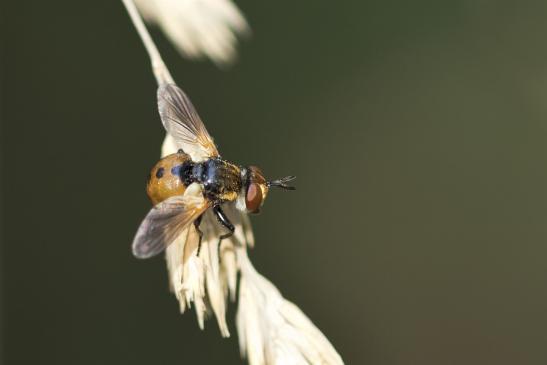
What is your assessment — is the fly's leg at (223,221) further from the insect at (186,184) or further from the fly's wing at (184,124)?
the fly's wing at (184,124)

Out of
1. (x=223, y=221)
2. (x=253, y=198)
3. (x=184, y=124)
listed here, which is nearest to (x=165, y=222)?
(x=223, y=221)

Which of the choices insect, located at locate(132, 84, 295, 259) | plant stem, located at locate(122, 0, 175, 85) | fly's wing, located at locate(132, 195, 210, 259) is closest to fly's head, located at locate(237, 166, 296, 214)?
insect, located at locate(132, 84, 295, 259)

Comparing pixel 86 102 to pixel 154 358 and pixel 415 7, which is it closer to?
pixel 154 358

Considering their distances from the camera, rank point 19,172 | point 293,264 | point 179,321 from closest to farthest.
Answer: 1. point 19,172
2. point 179,321
3. point 293,264

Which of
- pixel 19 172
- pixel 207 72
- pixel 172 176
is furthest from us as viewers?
pixel 207 72

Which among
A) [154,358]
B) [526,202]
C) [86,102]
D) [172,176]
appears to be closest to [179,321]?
[154,358]

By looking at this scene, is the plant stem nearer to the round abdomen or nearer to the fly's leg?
the round abdomen
